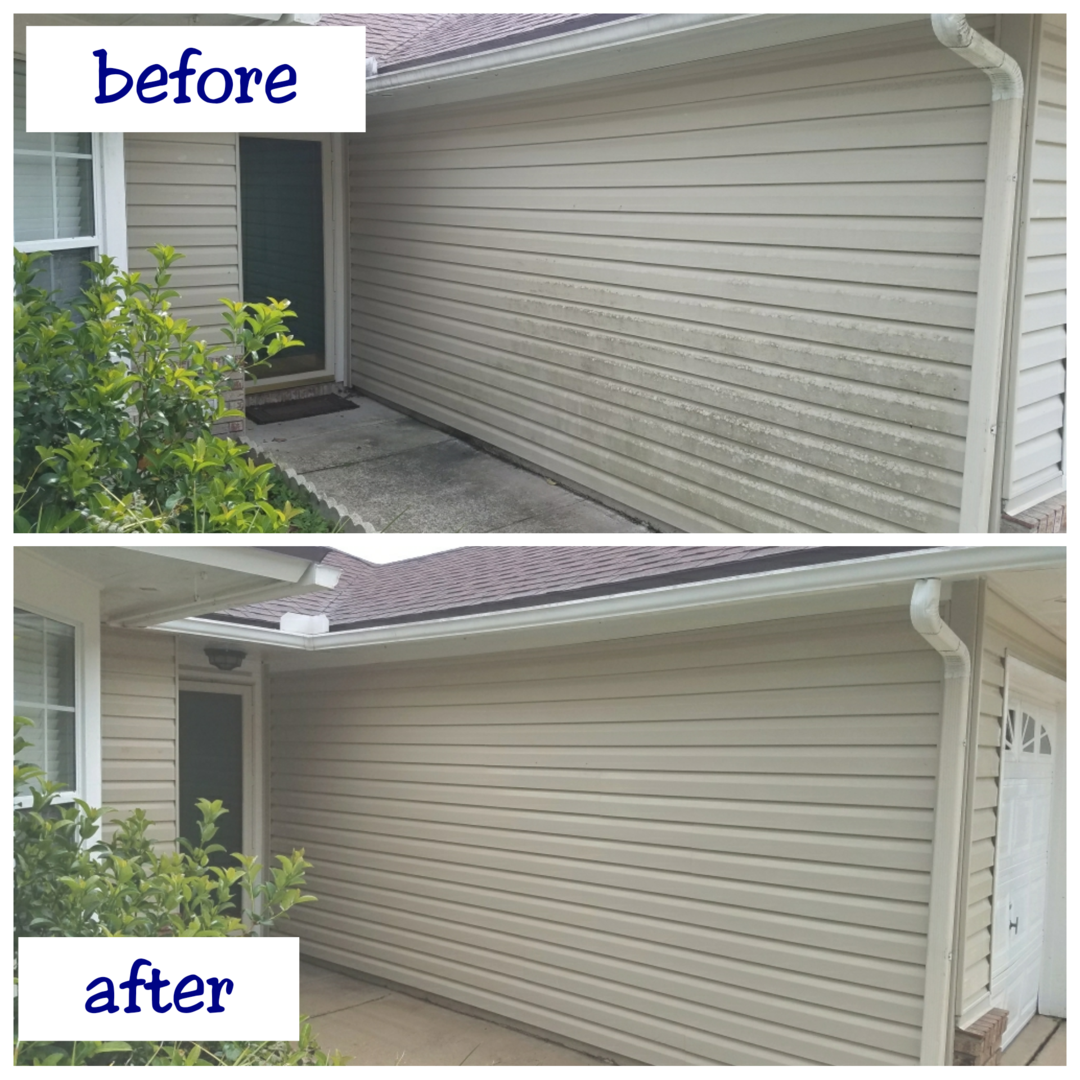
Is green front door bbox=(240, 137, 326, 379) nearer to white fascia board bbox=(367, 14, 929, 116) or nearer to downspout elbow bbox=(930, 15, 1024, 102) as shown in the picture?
white fascia board bbox=(367, 14, 929, 116)

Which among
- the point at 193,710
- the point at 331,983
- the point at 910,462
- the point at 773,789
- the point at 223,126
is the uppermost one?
the point at 223,126

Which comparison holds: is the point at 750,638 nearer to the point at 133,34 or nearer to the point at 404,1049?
the point at 404,1049

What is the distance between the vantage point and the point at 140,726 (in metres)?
4.60

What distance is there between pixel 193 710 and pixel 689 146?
430 centimetres

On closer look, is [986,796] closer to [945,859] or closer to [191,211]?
[945,859]

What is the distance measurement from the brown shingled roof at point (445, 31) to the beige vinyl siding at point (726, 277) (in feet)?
1.11

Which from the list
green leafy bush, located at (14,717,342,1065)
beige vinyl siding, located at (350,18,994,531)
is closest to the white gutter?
beige vinyl siding, located at (350,18,994,531)

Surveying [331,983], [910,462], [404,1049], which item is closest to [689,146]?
[910,462]

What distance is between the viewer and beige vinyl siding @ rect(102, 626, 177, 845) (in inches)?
177

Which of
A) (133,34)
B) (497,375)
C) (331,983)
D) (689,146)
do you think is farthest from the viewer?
(497,375)

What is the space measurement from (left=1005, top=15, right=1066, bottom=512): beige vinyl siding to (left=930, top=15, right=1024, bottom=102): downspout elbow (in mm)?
86

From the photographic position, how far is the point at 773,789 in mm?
3689

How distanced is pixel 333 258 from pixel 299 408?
122 cm

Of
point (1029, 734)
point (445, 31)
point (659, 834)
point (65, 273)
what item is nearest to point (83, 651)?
point (65, 273)
